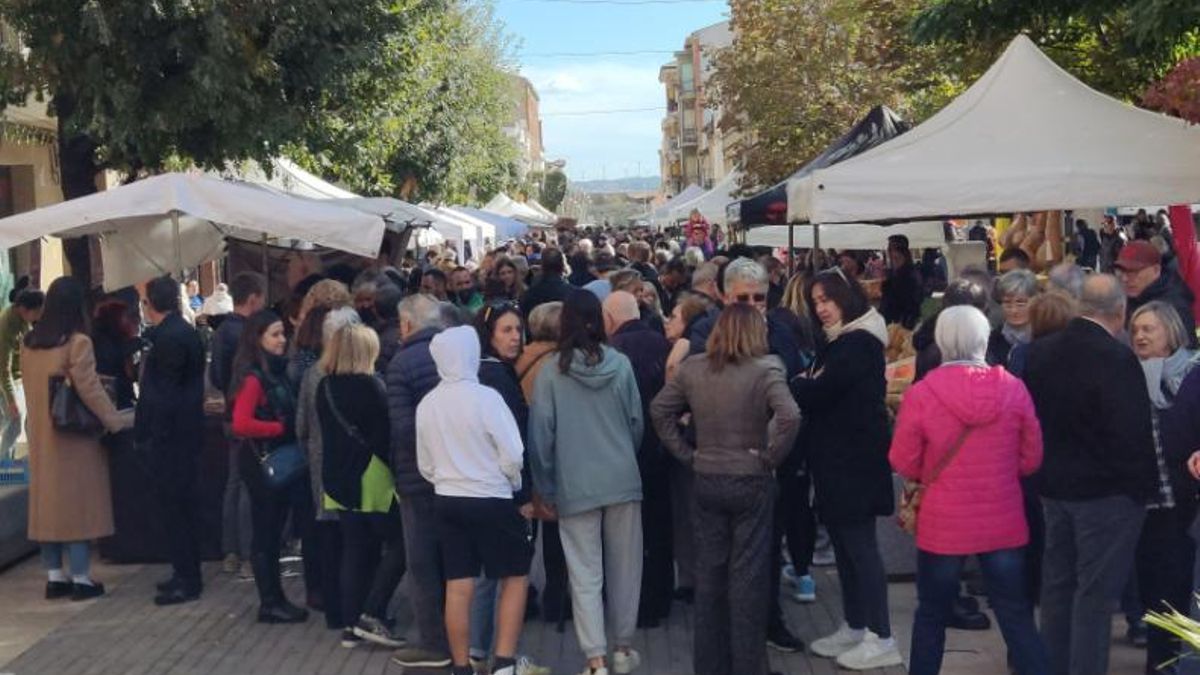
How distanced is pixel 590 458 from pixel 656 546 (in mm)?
1295

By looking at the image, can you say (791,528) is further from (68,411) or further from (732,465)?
(68,411)

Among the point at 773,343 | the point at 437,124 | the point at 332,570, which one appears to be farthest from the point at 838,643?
the point at 437,124

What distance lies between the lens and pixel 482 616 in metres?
7.44

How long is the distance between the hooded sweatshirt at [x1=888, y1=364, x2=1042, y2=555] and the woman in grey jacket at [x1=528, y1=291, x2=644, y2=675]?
54.0 inches

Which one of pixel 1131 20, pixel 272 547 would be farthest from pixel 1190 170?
pixel 272 547

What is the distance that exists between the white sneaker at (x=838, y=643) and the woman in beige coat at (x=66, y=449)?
425 cm

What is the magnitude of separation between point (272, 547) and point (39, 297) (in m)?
2.65

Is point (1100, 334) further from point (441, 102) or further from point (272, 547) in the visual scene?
point (441, 102)

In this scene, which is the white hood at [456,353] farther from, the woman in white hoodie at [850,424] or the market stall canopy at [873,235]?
the market stall canopy at [873,235]

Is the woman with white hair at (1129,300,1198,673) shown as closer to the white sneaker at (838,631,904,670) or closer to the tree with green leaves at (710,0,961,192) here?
the white sneaker at (838,631,904,670)

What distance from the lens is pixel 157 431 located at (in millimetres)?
8820

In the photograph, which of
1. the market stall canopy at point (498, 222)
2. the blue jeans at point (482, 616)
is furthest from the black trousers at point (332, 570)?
the market stall canopy at point (498, 222)

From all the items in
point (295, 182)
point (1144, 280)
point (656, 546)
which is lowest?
point (656, 546)

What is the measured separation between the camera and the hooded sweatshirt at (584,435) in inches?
278
